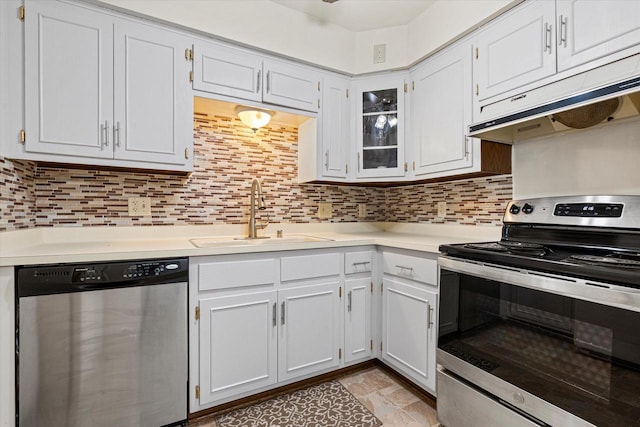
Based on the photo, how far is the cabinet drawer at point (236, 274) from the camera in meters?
1.63

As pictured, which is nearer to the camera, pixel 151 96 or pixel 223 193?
pixel 151 96

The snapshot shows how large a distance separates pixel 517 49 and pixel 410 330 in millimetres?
1601

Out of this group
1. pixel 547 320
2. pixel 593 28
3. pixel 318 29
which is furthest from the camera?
pixel 318 29

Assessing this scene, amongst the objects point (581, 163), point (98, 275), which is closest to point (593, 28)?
point (581, 163)

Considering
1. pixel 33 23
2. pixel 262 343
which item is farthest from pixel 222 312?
pixel 33 23

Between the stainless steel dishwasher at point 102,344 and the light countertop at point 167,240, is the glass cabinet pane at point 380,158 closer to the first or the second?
the light countertop at point 167,240

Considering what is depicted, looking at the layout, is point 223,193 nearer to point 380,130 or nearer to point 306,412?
point 380,130

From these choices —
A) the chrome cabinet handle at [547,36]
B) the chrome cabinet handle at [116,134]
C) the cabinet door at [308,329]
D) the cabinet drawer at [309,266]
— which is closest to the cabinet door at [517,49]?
the chrome cabinet handle at [547,36]

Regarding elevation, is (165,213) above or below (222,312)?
above

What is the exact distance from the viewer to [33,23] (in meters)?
1.52

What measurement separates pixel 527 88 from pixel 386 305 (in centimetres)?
143

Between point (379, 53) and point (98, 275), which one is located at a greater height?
point (379, 53)

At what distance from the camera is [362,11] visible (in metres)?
2.21

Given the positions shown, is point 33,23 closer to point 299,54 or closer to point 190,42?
A: point 190,42
